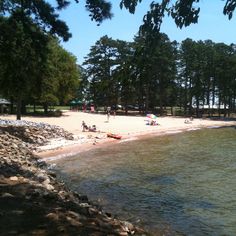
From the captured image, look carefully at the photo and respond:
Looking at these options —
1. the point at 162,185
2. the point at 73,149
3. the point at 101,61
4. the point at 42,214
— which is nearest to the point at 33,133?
the point at 73,149

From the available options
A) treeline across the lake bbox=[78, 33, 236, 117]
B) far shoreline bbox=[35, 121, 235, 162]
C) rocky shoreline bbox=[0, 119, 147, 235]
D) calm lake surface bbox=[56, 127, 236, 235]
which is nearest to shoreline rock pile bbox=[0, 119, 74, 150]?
far shoreline bbox=[35, 121, 235, 162]

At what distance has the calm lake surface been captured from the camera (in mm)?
13812

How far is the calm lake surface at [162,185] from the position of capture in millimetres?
13812

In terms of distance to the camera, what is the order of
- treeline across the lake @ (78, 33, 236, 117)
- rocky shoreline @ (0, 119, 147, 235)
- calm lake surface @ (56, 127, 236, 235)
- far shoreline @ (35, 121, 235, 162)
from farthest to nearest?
treeline across the lake @ (78, 33, 236, 117) → far shoreline @ (35, 121, 235, 162) → calm lake surface @ (56, 127, 236, 235) → rocky shoreline @ (0, 119, 147, 235)

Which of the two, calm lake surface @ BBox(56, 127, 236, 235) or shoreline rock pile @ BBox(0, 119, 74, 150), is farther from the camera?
shoreline rock pile @ BBox(0, 119, 74, 150)

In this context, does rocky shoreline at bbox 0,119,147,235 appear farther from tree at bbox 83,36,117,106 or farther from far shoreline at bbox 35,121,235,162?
tree at bbox 83,36,117,106

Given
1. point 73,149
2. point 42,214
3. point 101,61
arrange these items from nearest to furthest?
point 42,214 → point 73,149 → point 101,61

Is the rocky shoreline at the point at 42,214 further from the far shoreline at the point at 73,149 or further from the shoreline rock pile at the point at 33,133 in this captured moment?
the shoreline rock pile at the point at 33,133

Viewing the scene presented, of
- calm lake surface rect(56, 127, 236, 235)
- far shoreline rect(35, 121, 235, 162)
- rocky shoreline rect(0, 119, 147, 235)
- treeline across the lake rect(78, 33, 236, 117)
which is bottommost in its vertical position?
calm lake surface rect(56, 127, 236, 235)

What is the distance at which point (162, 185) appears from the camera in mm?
19391

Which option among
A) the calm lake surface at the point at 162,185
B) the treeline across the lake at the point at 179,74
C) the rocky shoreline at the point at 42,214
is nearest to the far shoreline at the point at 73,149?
the calm lake surface at the point at 162,185

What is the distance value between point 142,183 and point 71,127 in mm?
26438

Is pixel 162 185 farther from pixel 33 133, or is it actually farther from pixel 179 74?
pixel 179 74

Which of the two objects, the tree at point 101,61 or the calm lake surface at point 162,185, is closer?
the calm lake surface at point 162,185
